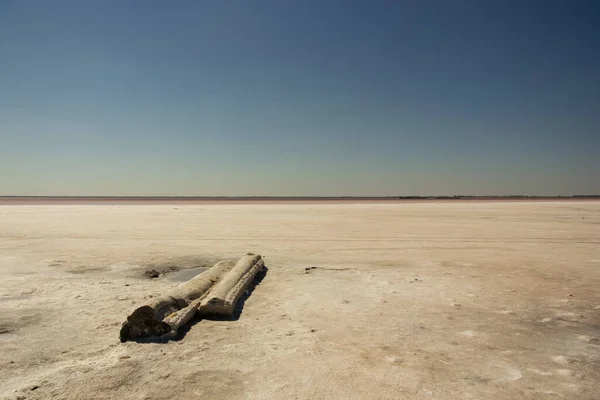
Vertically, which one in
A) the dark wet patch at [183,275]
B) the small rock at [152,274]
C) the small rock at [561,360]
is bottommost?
the dark wet patch at [183,275]

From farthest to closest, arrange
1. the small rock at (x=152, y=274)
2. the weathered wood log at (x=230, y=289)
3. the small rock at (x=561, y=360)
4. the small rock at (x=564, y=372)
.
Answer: the small rock at (x=152, y=274) → the weathered wood log at (x=230, y=289) → the small rock at (x=561, y=360) → the small rock at (x=564, y=372)

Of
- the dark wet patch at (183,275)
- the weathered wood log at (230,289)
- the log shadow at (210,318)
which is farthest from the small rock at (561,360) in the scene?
the dark wet patch at (183,275)

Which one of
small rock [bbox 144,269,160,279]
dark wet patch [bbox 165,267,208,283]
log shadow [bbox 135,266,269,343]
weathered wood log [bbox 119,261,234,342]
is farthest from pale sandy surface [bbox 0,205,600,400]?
dark wet patch [bbox 165,267,208,283]

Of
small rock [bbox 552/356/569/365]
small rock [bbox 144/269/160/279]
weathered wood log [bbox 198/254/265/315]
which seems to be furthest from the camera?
small rock [bbox 144/269/160/279]

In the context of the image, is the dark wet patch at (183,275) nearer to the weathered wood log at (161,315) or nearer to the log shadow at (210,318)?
the log shadow at (210,318)

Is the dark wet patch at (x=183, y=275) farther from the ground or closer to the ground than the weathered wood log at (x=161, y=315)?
closer to the ground

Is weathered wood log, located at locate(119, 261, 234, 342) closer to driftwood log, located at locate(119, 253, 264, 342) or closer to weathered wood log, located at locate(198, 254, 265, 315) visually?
driftwood log, located at locate(119, 253, 264, 342)

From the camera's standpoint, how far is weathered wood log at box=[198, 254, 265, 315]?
6449mm

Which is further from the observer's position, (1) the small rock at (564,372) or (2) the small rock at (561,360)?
(2) the small rock at (561,360)

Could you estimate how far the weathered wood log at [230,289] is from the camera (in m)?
6.45

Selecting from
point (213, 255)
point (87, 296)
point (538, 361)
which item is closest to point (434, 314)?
point (538, 361)

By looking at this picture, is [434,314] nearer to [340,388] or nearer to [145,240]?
[340,388]

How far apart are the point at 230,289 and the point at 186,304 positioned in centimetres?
94

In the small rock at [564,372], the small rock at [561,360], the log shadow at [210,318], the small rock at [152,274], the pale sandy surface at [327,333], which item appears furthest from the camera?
the small rock at [152,274]
